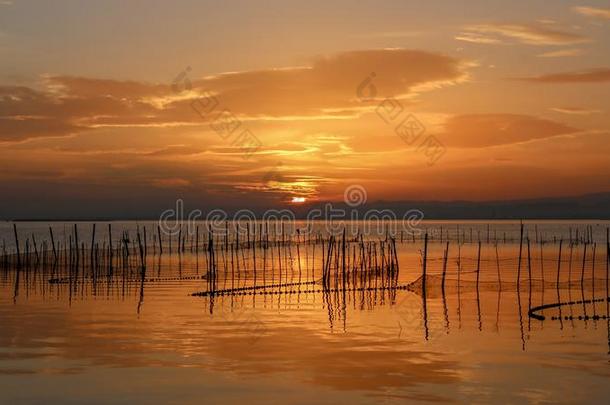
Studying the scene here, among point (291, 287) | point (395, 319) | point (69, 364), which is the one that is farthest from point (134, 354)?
point (291, 287)

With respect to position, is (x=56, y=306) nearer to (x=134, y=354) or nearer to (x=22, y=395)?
(x=134, y=354)

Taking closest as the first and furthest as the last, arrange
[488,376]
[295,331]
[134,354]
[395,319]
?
[488,376]
[134,354]
[295,331]
[395,319]

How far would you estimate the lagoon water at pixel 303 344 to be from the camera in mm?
12086

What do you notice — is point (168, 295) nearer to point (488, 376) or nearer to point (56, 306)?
point (56, 306)

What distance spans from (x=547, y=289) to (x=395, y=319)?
924 centimetres

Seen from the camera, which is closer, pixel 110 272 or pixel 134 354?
pixel 134 354

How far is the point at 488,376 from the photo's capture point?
43.1 feet

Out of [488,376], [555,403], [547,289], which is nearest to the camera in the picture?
[555,403]

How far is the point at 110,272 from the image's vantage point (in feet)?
109

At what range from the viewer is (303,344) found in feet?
52.3

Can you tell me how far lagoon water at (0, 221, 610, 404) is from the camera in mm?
12086

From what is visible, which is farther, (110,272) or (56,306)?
(110,272)

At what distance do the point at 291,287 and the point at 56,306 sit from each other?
873cm

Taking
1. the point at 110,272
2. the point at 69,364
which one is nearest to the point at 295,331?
the point at 69,364
